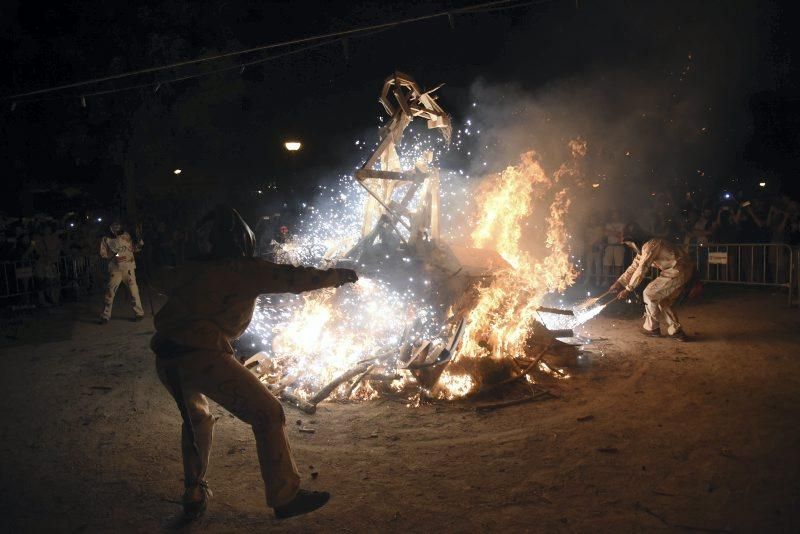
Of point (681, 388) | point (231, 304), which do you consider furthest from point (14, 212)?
point (681, 388)

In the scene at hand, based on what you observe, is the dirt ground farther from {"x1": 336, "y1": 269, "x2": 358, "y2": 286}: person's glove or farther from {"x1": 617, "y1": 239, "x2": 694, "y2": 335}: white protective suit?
{"x1": 336, "y1": 269, "x2": 358, "y2": 286}: person's glove

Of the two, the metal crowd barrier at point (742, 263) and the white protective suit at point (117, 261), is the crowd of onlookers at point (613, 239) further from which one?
the white protective suit at point (117, 261)

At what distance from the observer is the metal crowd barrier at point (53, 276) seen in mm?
12602

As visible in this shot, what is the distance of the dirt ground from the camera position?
12.1 ft

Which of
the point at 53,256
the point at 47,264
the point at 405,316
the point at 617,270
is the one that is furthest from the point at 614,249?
the point at 47,264

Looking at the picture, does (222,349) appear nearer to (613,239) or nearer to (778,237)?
(613,239)

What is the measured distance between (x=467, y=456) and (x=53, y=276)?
12.9 m

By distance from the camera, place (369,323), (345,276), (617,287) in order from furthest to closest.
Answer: (617,287) < (369,323) < (345,276)

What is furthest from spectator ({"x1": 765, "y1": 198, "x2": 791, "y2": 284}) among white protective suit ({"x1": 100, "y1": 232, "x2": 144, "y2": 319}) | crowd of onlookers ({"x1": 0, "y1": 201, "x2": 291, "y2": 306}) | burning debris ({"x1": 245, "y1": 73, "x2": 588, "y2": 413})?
white protective suit ({"x1": 100, "y1": 232, "x2": 144, "y2": 319})

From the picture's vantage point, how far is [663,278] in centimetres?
895

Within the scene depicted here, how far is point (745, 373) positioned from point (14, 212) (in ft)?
70.6

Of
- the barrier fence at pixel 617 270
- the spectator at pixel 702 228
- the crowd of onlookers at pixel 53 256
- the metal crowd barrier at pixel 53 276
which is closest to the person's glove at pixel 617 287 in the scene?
the barrier fence at pixel 617 270

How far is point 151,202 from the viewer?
23047 mm

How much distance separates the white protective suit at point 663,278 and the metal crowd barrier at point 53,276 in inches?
525
